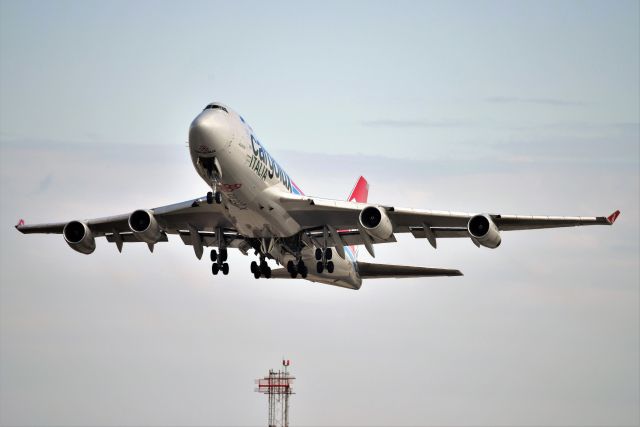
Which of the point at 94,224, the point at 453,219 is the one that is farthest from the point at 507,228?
the point at 94,224

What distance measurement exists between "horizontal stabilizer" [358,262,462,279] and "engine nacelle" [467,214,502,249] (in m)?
8.65

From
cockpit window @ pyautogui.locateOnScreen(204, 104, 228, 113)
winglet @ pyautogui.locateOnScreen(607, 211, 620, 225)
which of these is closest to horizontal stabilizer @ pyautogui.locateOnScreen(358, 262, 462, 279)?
winglet @ pyautogui.locateOnScreen(607, 211, 620, 225)

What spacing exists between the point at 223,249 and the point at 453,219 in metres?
10.9

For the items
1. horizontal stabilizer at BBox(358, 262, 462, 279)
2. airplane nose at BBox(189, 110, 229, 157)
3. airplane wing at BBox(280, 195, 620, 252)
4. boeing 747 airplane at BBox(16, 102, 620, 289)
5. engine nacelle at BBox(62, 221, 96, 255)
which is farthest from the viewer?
horizontal stabilizer at BBox(358, 262, 462, 279)

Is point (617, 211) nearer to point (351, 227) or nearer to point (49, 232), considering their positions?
point (351, 227)

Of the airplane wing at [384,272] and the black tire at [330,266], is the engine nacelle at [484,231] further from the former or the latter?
the airplane wing at [384,272]

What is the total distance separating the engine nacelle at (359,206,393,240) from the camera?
52594 mm

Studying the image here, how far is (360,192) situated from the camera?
241 ft

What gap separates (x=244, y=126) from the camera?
50375 mm

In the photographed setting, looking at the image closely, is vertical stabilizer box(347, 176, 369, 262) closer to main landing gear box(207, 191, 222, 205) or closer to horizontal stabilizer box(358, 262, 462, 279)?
horizontal stabilizer box(358, 262, 462, 279)

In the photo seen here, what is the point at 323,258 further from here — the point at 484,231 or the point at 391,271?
the point at 484,231

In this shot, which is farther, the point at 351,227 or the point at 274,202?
the point at 351,227

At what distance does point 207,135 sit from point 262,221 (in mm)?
6635

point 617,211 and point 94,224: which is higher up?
point 94,224
